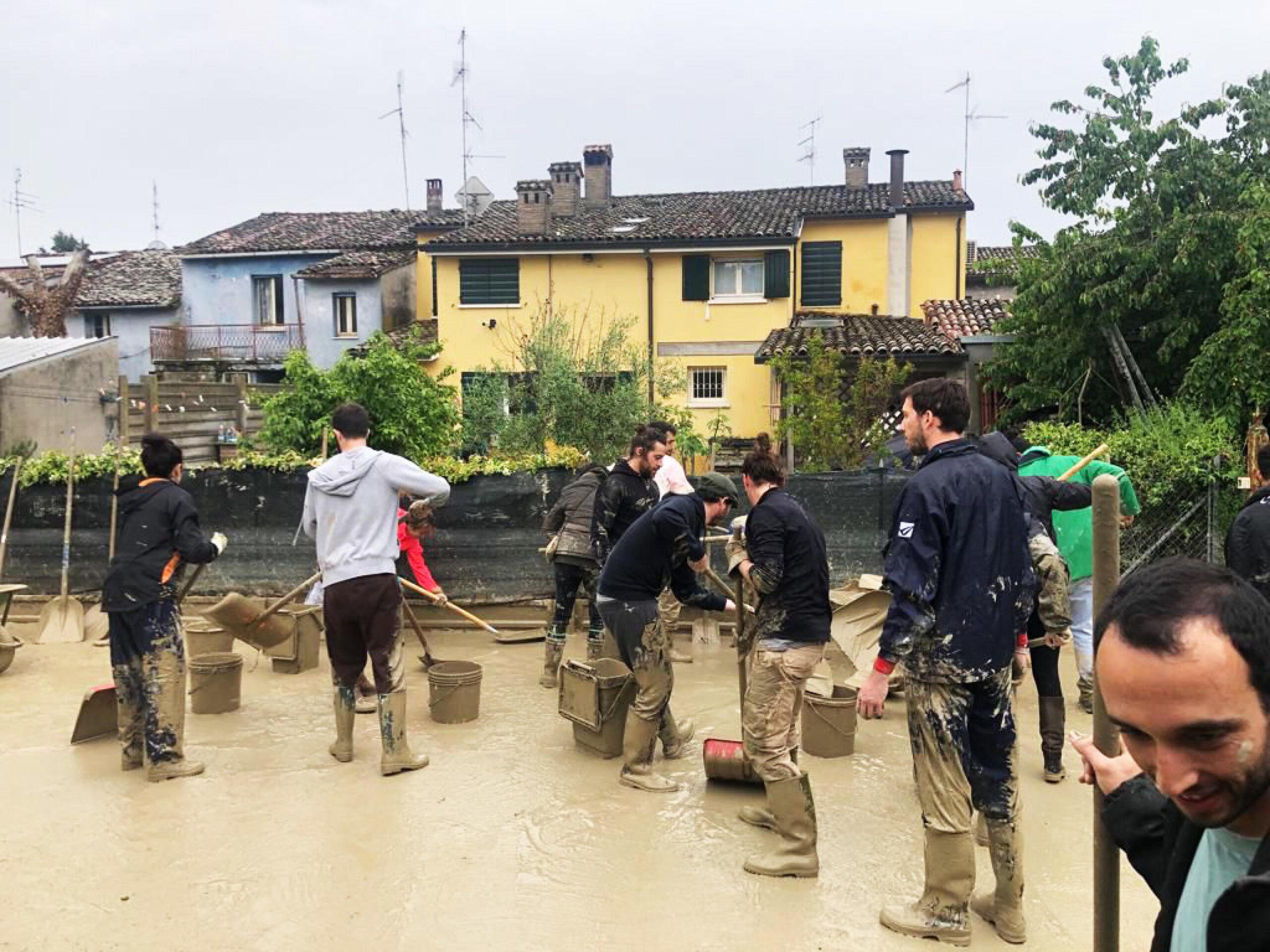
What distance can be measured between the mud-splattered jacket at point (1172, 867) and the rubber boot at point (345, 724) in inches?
188

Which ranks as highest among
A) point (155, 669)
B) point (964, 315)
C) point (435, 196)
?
point (435, 196)

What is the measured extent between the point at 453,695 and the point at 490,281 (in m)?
17.9

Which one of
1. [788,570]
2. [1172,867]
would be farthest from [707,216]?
[1172,867]

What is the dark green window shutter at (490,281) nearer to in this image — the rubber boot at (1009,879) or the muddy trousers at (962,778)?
the muddy trousers at (962,778)

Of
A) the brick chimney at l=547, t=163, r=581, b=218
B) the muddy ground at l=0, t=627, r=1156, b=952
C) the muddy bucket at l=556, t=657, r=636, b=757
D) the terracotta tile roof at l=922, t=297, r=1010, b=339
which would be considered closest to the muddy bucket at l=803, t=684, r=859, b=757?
the muddy ground at l=0, t=627, r=1156, b=952

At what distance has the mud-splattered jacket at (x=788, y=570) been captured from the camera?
4.54 meters

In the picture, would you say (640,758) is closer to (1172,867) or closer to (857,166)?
(1172,867)

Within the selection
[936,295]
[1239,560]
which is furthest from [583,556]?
[936,295]

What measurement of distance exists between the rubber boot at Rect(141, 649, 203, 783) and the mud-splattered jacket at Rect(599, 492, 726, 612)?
97.2 inches

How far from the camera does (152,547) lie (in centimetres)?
552

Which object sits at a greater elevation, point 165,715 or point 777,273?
point 777,273

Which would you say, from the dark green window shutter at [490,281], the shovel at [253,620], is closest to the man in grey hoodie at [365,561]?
the shovel at [253,620]

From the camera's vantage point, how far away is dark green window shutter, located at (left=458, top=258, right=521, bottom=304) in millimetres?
23219

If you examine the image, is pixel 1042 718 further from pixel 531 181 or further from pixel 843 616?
pixel 531 181
